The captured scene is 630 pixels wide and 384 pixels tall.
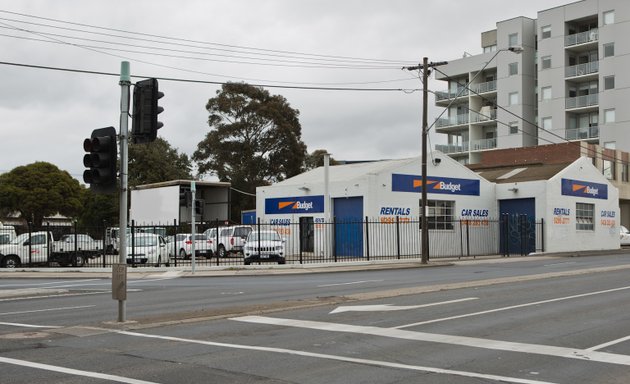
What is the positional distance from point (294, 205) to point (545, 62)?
4435cm

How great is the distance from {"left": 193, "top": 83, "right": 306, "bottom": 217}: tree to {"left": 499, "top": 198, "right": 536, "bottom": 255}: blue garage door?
26.2m

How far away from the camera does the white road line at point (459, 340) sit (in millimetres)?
8804

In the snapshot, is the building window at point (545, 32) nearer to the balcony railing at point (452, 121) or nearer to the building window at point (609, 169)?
the balcony railing at point (452, 121)

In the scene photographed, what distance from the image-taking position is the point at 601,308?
1357cm

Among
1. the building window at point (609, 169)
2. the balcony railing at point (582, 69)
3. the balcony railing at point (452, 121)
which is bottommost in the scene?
the building window at point (609, 169)

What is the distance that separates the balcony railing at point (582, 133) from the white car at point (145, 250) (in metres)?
52.7

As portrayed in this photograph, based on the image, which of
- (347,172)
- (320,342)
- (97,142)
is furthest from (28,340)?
(347,172)

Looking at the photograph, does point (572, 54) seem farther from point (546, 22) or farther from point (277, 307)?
point (277, 307)

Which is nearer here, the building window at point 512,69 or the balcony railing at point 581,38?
the balcony railing at point 581,38

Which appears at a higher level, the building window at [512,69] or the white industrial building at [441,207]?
the building window at [512,69]

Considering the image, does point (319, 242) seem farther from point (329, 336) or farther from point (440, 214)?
point (329, 336)

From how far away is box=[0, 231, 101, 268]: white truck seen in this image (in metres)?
31.6

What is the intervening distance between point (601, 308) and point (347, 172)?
93.6ft

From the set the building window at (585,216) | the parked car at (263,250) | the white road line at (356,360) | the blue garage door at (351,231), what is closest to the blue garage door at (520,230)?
the building window at (585,216)
